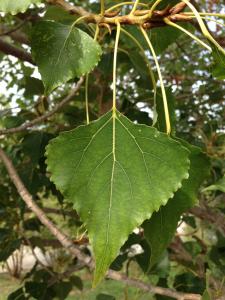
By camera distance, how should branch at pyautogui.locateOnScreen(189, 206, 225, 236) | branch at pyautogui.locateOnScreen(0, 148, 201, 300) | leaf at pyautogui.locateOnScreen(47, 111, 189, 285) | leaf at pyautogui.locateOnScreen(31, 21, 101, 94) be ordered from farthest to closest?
branch at pyautogui.locateOnScreen(189, 206, 225, 236) → branch at pyautogui.locateOnScreen(0, 148, 201, 300) → leaf at pyautogui.locateOnScreen(31, 21, 101, 94) → leaf at pyautogui.locateOnScreen(47, 111, 189, 285)

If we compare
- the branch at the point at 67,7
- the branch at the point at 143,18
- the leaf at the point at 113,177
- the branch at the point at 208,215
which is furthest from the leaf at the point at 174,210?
the branch at the point at 208,215

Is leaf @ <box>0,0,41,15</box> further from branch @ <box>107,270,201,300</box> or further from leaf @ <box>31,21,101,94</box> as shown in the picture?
branch @ <box>107,270,201,300</box>

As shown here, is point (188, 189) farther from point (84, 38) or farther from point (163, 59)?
point (163, 59)

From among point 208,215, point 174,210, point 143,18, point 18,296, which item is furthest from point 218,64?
point 18,296

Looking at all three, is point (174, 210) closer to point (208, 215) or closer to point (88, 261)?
point (88, 261)

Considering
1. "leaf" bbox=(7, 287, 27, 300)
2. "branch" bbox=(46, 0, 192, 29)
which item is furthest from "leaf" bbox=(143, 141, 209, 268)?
"leaf" bbox=(7, 287, 27, 300)

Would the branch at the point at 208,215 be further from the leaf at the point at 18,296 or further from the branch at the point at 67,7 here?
the branch at the point at 67,7

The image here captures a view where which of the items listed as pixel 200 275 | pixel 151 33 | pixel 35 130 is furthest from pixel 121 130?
pixel 200 275
